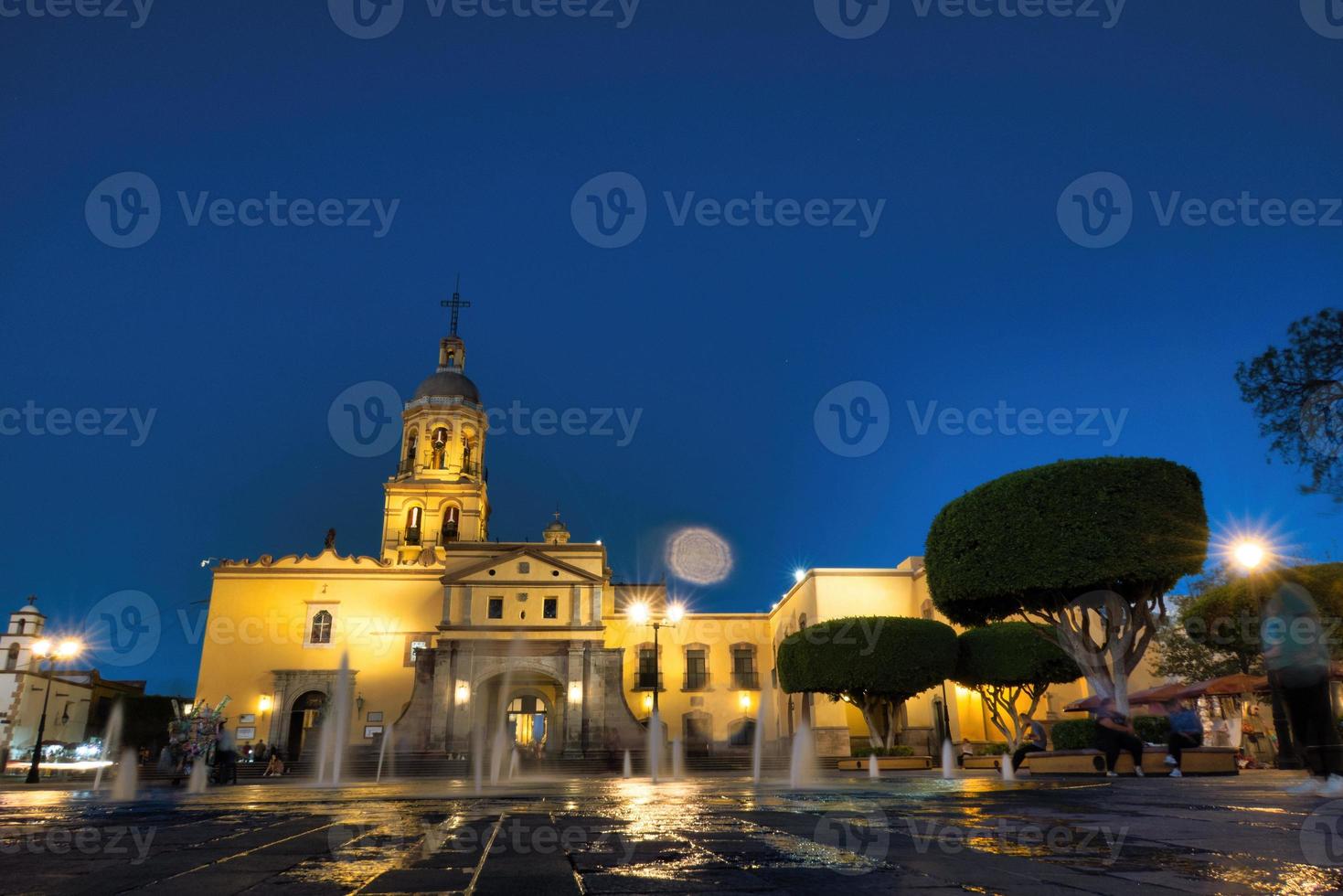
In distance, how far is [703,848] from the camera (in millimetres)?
4660

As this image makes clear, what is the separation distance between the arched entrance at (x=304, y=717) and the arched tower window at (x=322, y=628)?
266 cm

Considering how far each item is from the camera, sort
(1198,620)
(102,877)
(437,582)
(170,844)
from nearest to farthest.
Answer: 1. (102,877)
2. (170,844)
3. (1198,620)
4. (437,582)

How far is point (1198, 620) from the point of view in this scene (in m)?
30.8

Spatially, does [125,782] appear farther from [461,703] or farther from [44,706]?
[461,703]

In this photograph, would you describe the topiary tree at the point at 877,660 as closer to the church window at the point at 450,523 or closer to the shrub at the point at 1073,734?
the shrub at the point at 1073,734

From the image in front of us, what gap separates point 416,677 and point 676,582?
19.9m

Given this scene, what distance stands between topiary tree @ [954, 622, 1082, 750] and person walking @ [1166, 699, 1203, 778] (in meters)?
10.8

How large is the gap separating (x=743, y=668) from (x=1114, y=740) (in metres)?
29.6

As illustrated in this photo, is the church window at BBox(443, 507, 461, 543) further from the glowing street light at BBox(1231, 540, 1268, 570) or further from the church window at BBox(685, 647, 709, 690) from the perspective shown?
the glowing street light at BBox(1231, 540, 1268, 570)

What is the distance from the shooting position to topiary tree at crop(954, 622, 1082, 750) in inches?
1094

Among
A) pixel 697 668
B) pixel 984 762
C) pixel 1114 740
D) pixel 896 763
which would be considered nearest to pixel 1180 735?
pixel 1114 740

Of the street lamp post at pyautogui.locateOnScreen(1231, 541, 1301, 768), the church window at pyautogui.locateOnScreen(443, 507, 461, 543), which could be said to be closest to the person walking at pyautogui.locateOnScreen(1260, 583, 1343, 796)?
the street lamp post at pyautogui.locateOnScreen(1231, 541, 1301, 768)

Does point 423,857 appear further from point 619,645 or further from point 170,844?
point 619,645

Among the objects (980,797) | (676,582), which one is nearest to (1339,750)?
(980,797)
